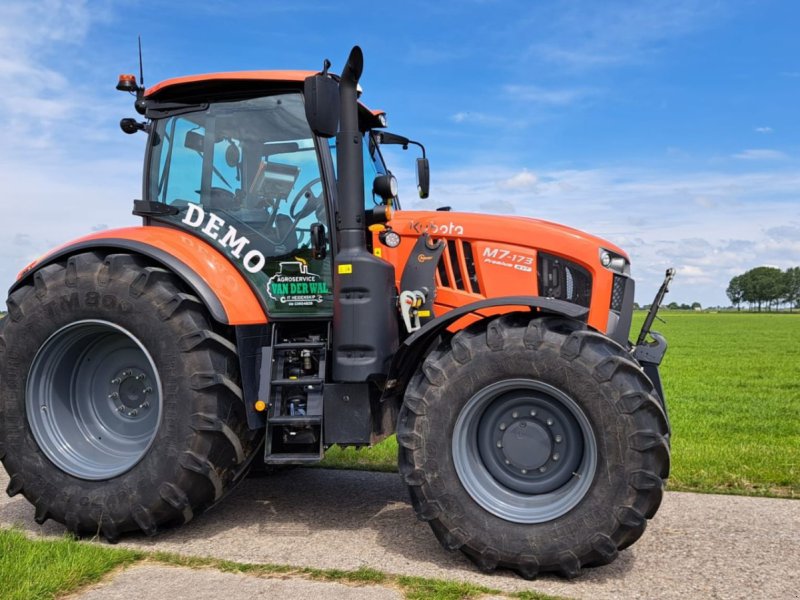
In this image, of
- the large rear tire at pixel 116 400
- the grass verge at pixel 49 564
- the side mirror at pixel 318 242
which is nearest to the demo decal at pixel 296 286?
the side mirror at pixel 318 242

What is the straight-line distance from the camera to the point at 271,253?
484 centimetres

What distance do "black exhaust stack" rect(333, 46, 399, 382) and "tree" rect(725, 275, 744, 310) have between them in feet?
545

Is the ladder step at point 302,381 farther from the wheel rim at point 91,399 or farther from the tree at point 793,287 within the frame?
the tree at point 793,287

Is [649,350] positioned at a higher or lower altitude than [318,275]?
lower

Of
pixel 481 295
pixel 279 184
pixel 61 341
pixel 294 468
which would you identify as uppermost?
pixel 279 184

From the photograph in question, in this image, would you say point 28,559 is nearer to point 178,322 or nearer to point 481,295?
point 178,322

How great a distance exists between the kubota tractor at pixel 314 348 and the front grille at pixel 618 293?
2 centimetres

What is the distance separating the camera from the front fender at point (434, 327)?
4.07m

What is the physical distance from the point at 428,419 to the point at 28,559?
2.36 m

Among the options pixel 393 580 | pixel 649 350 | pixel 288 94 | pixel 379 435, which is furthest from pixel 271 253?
pixel 649 350

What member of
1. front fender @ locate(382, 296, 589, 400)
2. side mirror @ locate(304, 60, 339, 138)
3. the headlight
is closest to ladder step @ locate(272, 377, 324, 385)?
front fender @ locate(382, 296, 589, 400)

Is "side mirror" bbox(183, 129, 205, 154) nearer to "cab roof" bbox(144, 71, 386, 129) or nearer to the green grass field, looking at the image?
"cab roof" bbox(144, 71, 386, 129)

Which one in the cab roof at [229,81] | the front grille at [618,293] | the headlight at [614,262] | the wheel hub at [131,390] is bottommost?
the wheel hub at [131,390]

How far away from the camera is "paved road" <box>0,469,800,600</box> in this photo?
3793 mm
